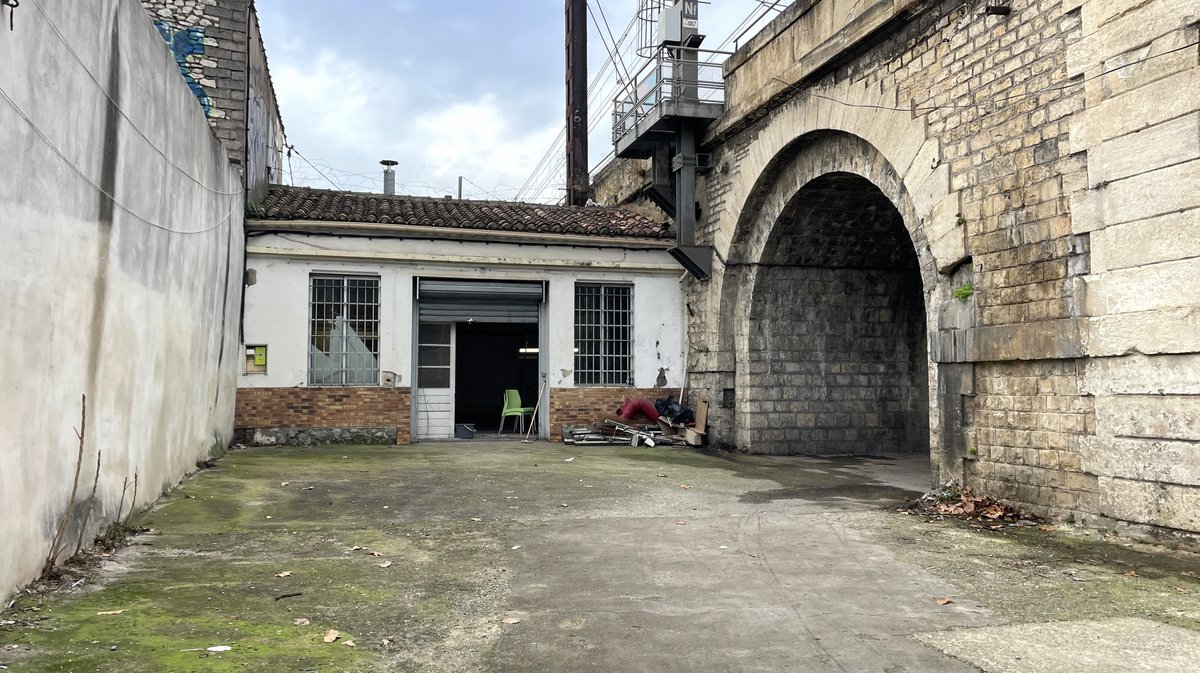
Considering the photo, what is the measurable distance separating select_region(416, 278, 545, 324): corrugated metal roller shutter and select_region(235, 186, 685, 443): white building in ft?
0.08

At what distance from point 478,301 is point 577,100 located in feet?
32.1

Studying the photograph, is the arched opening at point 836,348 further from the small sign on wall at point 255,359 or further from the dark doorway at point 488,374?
the dark doorway at point 488,374

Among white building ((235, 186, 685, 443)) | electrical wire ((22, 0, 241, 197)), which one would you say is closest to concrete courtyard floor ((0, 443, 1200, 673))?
electrical wire ((22, 0, 241, 197))

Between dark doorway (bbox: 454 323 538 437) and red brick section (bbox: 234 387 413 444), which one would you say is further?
dark doorway (bbox: 454 323 538 437)

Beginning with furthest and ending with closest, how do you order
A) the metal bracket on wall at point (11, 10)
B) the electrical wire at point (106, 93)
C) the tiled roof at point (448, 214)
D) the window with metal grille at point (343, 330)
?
the tiled roof at point (448, 214)
the window with metal grille at point (343, 330)
the electrical wire at point (106, 93)
the metal bracket on wall at point (11, 10)

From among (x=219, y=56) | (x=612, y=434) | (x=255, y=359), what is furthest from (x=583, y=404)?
(x=219, y=56)

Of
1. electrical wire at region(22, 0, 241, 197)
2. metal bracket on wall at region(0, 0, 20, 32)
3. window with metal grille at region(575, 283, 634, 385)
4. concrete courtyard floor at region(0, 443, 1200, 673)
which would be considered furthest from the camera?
window with metal grille at region(575, 283, 634, 385)

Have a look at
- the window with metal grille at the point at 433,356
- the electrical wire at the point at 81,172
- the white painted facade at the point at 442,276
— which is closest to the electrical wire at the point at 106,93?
the electrical wire at the point at 81,172

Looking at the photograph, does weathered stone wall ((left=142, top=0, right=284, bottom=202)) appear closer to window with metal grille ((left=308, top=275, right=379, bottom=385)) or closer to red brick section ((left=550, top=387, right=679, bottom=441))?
window with metal grille ((left=308, top=275, right=379, bottom=385))

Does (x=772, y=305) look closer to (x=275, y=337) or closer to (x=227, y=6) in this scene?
(x=275, y=337)

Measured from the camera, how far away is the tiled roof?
13.4 m

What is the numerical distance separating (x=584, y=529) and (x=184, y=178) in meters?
5.08

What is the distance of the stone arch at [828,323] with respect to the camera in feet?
40.0

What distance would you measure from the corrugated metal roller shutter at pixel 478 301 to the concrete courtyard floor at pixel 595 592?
239 inches
